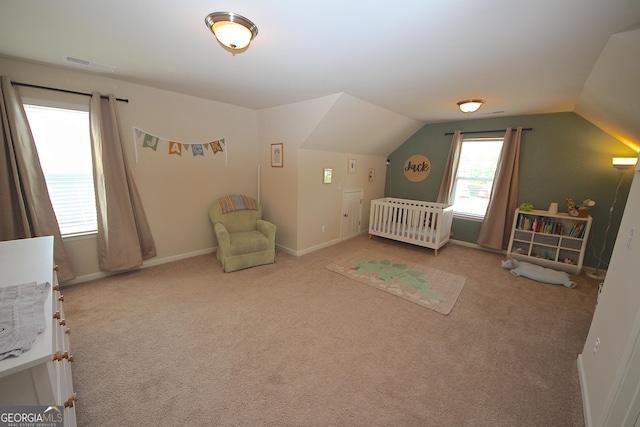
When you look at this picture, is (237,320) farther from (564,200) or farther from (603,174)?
(603,174)

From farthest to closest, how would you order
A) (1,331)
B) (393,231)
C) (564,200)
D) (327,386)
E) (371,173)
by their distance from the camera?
(371,173) → (393,231) → (564,200) → (327,386) → (1,331)

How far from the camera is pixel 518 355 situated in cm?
185

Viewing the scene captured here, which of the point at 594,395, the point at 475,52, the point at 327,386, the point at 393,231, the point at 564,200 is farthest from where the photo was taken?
the point at 393,231

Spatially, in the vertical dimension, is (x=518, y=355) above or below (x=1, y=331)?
below

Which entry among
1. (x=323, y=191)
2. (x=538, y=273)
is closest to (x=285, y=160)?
(x=323, y=191)

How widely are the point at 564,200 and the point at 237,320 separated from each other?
15.7 feet

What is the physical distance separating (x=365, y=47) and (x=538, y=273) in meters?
3.54

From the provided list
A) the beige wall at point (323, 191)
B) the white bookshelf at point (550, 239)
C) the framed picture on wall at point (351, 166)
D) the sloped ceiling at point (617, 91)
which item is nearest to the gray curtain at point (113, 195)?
the beige wall at point (323, 191)

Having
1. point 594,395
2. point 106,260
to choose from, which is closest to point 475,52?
point 594,395

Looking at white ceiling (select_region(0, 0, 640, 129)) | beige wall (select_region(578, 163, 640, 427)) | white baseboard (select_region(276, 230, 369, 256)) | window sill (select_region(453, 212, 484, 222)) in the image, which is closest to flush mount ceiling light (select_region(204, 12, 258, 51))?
white ceiling (select_region(0, 0, 640, 129))

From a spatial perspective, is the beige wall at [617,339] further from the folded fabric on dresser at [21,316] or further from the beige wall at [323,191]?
the beige wall at [323,191]

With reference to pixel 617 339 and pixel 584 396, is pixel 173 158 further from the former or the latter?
pixel 584 396

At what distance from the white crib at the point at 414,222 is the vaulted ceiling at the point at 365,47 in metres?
1.86

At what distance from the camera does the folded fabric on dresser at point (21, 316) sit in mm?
738
